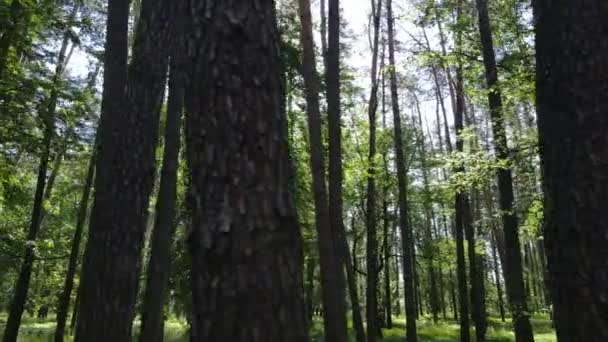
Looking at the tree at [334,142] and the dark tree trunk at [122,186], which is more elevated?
the tree at [334,142]

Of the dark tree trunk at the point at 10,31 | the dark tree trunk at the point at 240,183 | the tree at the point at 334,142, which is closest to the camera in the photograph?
the dark tree trunk at the point at 240,183

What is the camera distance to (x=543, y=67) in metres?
2.96

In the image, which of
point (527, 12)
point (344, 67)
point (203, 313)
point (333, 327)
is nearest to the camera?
point (203, 313)

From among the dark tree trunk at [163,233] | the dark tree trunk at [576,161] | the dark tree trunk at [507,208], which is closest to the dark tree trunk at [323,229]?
the dark tree trunk at [163,233]

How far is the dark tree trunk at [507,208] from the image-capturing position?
9688 millimetres

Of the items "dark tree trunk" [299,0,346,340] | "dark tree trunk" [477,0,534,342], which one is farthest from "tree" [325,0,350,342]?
"dark tree trunk" [477,0,534,342]

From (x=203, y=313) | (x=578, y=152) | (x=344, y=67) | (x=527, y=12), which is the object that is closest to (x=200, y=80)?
(x=203, y=313)

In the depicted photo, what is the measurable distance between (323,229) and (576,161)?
7.97 m

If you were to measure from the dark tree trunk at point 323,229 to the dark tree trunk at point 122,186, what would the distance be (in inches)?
227

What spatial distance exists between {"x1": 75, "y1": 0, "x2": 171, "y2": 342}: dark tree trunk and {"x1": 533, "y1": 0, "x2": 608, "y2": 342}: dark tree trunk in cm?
355

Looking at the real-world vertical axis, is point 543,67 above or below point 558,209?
above

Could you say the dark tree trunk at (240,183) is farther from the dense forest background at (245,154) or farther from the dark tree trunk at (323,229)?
the dark tree trunk at (323,229)

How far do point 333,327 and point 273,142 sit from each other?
8.44 meters

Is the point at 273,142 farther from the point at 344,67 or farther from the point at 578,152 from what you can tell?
the point at 344,67
